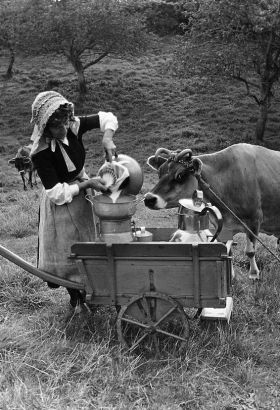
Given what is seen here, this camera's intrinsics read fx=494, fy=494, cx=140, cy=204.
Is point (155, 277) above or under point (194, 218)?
under

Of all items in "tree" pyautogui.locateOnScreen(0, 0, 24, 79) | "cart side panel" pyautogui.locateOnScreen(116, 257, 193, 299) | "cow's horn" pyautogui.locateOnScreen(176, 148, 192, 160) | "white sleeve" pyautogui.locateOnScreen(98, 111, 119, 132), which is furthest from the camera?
"tree" pyautogui.locateOnScreen(0, 0, 24, 79)

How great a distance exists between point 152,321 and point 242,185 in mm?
2065

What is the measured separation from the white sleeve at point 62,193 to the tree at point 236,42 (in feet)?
42.0

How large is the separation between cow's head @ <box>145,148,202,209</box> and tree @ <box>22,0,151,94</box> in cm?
1704

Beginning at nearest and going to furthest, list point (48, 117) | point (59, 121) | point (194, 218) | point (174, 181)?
point (48, 117) < point (59, 121) < point (194, 218) < point (174, 181)

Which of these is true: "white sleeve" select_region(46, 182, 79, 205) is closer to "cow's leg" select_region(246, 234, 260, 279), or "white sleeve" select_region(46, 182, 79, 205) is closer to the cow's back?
the cow's back

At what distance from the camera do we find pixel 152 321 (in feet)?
10.9

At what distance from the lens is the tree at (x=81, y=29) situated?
20.0 metres

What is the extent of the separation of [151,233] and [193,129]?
47.5 ft

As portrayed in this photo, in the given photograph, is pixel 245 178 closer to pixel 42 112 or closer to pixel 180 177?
pixel 180 177

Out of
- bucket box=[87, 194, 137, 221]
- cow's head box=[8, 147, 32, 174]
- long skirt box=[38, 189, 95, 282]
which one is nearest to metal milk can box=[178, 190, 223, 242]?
bucket box=[87, 194, 137, 221]

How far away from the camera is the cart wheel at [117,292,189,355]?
3.26m

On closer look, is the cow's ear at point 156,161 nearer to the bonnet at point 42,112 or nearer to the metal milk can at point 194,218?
the metal milk can at point 194,218

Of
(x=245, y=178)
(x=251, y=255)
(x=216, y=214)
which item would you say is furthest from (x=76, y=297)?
(x=245, y=178)
